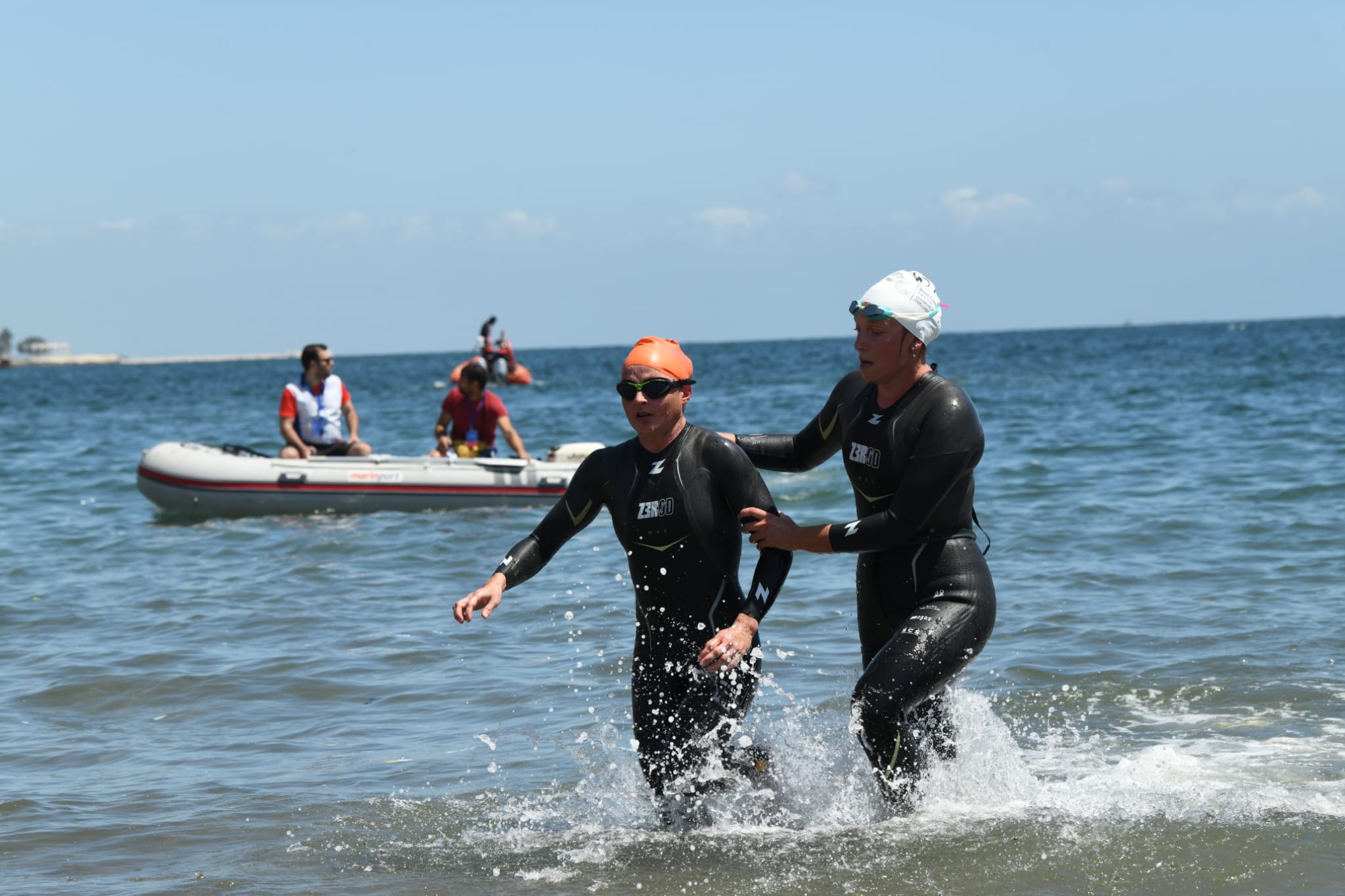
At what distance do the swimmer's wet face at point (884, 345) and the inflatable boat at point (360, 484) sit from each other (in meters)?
10.8

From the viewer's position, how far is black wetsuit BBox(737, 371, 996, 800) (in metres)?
4.38

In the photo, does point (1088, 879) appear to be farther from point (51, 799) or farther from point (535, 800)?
point (51, 799)

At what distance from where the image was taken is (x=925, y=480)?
4.34m

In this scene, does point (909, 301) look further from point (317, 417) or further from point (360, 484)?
point (317, 417)

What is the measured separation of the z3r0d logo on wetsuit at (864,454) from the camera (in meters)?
4.58

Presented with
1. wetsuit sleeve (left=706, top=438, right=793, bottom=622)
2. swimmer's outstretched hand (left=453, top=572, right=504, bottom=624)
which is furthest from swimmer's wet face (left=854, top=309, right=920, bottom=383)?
swimmer's outstretched hand (left=453, top=572, right=504, bottom=624)

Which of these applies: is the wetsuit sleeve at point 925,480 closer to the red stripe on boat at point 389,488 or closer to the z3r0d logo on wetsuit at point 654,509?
the z3r0d logo on wetsuit at point 654,509

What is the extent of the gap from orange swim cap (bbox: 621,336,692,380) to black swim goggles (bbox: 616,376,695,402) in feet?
0.09

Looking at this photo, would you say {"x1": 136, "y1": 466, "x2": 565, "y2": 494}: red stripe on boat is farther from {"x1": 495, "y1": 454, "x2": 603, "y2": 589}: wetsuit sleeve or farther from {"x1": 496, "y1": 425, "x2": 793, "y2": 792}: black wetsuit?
{"x1": 496, "y1": 425, "x2": 793, "y2": 792}: black wetsuit

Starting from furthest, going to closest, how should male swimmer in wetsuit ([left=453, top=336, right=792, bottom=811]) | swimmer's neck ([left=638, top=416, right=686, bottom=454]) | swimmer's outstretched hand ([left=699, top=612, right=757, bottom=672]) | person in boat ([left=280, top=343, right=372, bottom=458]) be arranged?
1. person in boat ([left=280, top=343, right=372, bottom=458])
2. swimmer's neck ([left=638, top=416, right=686, bottom=454])
3. male swimmer in wetsuit ([left=453, top=336, right=792, bottom=811])
4. swimmer's outstretched hand ([left=699, top=612, right=757, bottom=672])

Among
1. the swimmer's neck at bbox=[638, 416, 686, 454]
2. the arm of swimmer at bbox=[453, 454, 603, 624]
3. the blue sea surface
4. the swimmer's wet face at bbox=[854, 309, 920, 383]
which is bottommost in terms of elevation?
the blue sea surface

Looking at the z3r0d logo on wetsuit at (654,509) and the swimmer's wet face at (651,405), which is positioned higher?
the swimmer's wet face at (651,405)

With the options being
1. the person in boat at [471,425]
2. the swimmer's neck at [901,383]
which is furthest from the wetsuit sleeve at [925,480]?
the person in boat at [471,425]

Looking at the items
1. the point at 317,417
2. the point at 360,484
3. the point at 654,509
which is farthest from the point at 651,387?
the point at 317,417
